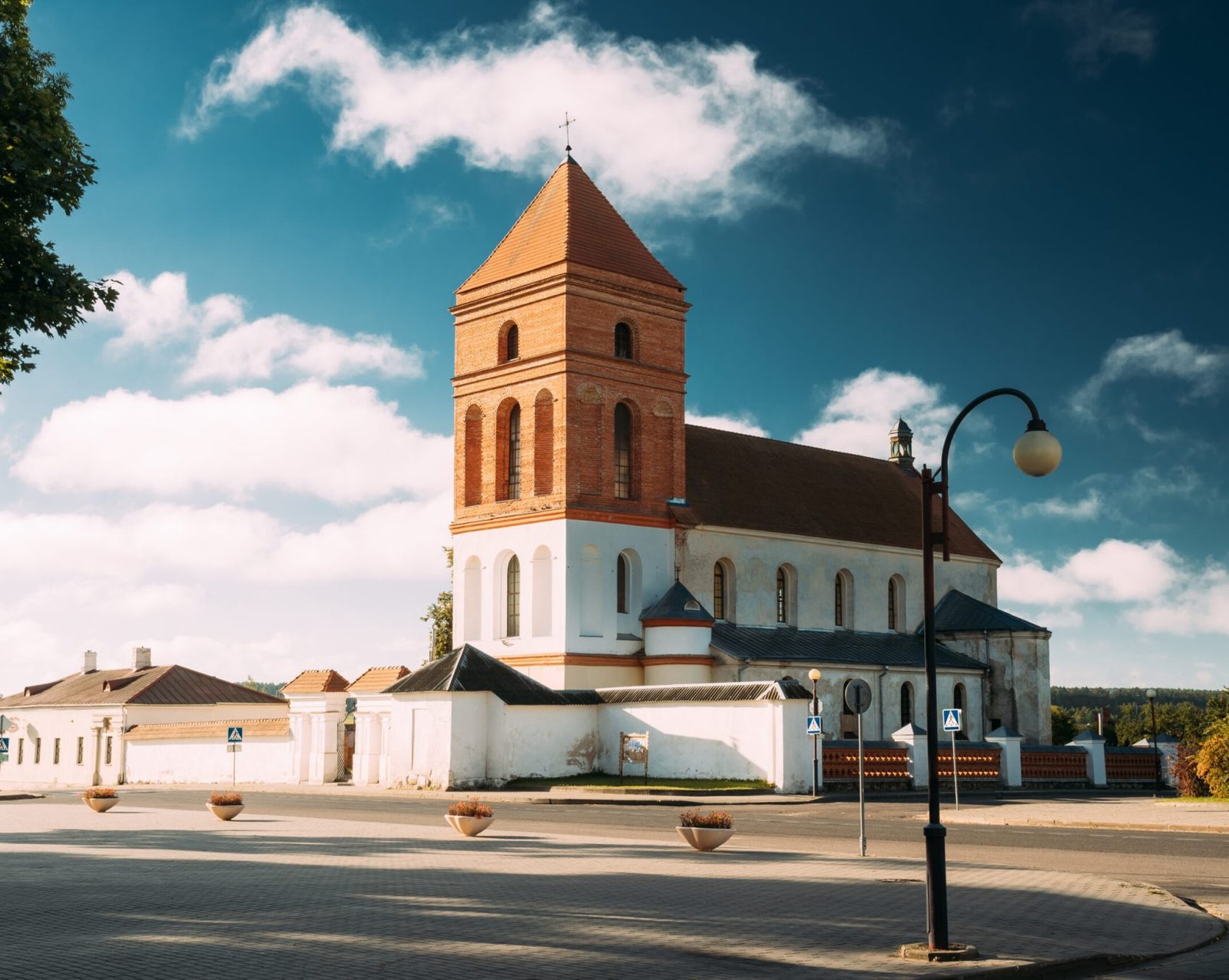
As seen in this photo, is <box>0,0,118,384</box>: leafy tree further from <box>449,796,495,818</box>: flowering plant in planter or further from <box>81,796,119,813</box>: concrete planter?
<box>81,796,119,813</box>: concrete planter

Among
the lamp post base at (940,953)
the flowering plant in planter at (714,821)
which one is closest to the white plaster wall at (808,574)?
the flowering plant in planter at (714,821)

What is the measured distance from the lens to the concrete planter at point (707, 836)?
20.1 m

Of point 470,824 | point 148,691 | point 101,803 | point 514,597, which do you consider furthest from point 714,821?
point 148,691

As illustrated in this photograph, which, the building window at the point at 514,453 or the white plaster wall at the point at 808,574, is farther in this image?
the white plaster wall at the point at 808,574

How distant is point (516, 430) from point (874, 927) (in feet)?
130

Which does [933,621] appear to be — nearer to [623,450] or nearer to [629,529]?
[629,529]

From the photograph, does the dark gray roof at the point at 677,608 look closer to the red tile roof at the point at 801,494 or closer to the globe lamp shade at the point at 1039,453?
the red tile roof at the point at 801,494

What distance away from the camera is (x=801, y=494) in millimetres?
57531

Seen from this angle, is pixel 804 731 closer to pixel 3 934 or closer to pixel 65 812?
pixel 65 812

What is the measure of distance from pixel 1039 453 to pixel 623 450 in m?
39.4

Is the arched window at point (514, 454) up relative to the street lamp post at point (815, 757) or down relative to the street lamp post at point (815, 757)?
up

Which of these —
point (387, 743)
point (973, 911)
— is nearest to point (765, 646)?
point (387, 743)

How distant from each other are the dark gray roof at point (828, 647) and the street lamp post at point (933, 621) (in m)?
34.9

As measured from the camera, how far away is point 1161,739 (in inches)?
1946
